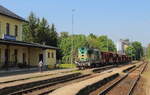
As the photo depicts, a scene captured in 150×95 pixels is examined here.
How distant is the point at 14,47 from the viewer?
47.0m

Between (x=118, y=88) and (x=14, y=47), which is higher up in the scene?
(x=14, y=47)

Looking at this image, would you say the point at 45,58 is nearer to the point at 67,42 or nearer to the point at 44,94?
the point at 44,94

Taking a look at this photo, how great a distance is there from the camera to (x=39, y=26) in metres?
92.9

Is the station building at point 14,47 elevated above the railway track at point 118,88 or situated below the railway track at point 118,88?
above

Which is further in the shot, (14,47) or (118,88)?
(14,47)

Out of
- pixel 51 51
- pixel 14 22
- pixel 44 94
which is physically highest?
pixel 14 22

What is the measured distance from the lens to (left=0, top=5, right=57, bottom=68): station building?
43.5 m

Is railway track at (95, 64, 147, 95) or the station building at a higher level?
the station building

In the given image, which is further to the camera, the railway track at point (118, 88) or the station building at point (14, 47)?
the station building at point (14, 47)

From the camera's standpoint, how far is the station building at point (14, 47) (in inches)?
1713

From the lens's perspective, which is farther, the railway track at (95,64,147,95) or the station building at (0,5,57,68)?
the station building at (0,5,57,68)

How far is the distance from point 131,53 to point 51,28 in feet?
227

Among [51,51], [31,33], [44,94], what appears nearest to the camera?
[44,94]

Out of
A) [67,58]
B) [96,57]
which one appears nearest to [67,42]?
[67,58]
